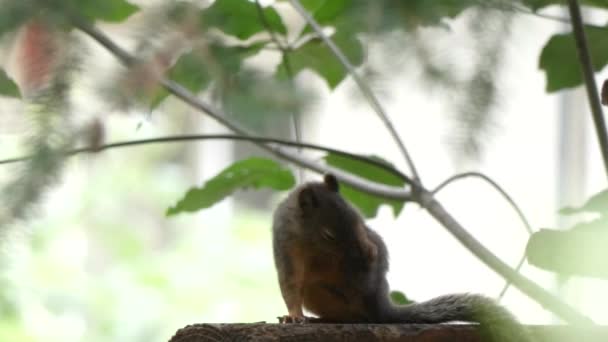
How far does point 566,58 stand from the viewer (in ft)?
4.55

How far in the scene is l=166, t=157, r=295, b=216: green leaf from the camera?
1.47 meters

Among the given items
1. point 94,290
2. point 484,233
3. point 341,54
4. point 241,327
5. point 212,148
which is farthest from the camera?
point 212,148

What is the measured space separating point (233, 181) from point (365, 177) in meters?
0.24

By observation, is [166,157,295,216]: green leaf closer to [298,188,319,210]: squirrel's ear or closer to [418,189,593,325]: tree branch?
[298,188,319,210]: squirrel's ear

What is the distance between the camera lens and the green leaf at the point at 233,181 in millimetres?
1468

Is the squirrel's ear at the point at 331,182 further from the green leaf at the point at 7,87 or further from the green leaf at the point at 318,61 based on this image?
the green leaf at the point at 7,87

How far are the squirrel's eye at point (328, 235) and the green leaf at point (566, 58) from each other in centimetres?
41

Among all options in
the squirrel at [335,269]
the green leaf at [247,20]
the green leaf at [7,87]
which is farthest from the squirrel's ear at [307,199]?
the green leaf at [7,87]

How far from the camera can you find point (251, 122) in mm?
527

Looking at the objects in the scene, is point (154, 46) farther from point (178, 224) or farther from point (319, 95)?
point (178, 224)

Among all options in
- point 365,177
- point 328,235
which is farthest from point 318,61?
point 328,235

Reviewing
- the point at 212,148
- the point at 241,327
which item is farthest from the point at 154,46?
the point at 212,148

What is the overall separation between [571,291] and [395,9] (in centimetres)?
100

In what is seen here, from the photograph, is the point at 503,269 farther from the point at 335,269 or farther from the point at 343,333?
the point at 343,333
